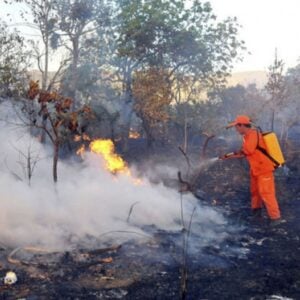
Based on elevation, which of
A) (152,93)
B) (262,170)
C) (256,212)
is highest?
(152,93)

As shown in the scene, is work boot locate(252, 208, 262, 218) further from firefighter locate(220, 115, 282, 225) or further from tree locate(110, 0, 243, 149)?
tree locate(110, 0, 243, 149)

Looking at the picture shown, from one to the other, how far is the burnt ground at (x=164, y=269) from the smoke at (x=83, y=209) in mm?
376

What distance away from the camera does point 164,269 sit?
5.35m

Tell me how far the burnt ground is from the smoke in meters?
0.38

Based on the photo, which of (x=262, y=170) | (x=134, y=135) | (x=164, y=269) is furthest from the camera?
(x=134, y=135)

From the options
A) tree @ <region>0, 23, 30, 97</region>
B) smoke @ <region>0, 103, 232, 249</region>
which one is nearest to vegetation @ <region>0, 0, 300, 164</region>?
tree @ <region>0, 23, 30, 97</region>

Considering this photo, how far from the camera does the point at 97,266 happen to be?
210 inches

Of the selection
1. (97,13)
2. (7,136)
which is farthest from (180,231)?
(97,13)

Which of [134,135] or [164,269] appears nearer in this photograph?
[164,269]

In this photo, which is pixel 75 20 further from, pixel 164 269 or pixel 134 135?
pixel 164 269

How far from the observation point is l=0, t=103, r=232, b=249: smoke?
624 cm

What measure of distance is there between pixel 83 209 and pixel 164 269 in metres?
2.28

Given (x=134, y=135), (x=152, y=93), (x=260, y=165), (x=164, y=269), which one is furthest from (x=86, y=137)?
(x=164, y=269)

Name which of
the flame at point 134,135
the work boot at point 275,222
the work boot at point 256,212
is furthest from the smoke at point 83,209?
the flame at point 134,135
